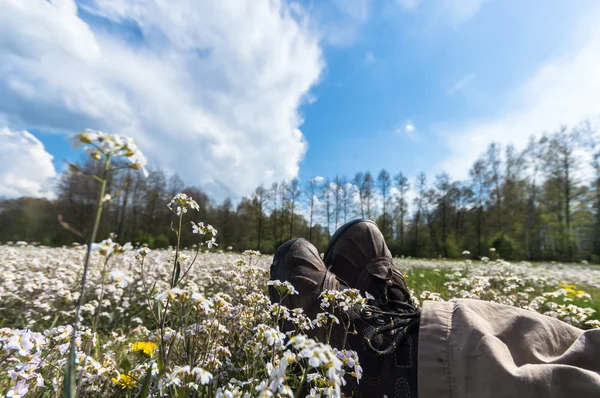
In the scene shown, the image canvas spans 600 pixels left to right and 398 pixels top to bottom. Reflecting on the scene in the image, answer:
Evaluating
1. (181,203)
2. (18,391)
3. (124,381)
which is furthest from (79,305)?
(124,381)

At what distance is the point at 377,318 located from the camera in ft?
6.00

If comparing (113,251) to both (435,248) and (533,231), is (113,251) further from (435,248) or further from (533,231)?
(435,248)

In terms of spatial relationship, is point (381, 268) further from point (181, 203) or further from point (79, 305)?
point (79, 305)

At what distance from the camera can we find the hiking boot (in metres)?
2.03

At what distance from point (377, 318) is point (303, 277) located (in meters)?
0.55

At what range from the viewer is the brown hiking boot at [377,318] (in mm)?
1512

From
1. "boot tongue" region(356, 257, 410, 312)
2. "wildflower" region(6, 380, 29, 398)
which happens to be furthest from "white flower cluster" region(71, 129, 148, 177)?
"boot tongue" region(356, 257, 410, 312)

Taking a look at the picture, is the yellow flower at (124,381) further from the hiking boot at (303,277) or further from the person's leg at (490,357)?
the person's leg at (490,357)

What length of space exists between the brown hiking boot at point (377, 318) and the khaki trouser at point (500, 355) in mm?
183

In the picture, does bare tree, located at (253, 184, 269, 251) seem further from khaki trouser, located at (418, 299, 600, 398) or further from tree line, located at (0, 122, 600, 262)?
khaki trouser, located at (418, 299, 600, 398)

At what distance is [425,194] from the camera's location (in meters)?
30.9

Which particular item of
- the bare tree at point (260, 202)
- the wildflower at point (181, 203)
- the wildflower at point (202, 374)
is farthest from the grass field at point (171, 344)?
the bare tree at point (260, 202)

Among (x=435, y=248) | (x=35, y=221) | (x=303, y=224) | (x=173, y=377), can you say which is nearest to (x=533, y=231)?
(x=435, y=248)

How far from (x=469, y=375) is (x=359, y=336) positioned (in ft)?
2.13
